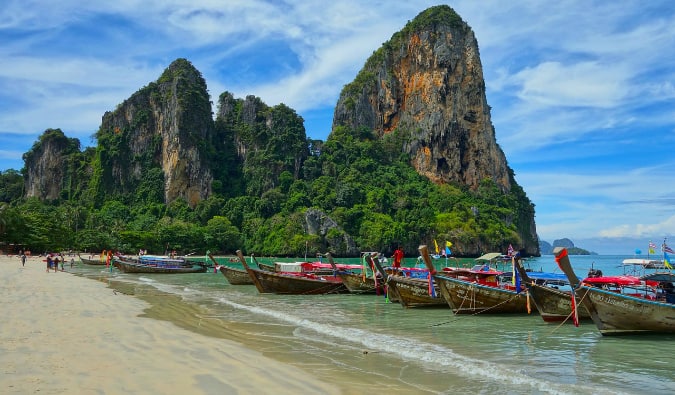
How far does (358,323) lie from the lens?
50.2ft

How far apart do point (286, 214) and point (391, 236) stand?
22.1m

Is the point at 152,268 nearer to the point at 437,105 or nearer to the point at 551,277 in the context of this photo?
the point at 551,277

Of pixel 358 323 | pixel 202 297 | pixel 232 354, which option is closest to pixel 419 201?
pixel 202 297

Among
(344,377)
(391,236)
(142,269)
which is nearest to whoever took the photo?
(344,377)

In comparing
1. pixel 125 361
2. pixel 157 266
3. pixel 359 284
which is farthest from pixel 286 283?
pixel 157 266

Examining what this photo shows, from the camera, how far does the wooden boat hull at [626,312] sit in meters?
12.5

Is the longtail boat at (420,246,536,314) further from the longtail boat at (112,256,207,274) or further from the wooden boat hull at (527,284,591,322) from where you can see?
the longtail boat at (112,256,207,274)

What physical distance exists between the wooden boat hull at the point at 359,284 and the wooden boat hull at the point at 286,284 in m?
1.00

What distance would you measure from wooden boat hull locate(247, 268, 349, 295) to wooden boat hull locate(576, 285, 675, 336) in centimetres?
1442

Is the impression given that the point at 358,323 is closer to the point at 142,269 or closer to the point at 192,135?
the point at 142,269

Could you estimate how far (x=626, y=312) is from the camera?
12.5 meters

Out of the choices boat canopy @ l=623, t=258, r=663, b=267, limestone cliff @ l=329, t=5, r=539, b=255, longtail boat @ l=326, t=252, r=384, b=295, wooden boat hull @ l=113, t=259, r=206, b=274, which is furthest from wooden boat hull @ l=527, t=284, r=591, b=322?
limestone cliff @ l=329, t=5, r=539, b=255

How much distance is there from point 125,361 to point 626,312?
11384 millimetres

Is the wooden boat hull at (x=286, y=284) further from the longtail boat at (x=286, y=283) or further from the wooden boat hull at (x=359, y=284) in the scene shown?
the wooden boat hull at (x=359, y=284)
